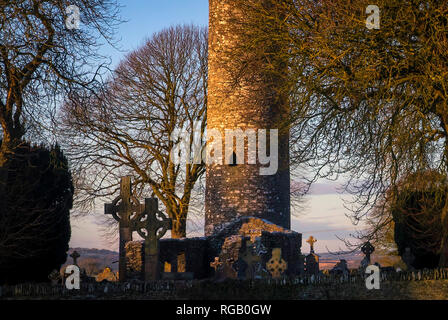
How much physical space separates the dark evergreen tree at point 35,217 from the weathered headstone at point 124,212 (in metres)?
1.72

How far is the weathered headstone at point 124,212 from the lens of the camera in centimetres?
1758

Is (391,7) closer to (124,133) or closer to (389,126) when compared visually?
(389,126)

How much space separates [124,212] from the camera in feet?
Result: 58.1

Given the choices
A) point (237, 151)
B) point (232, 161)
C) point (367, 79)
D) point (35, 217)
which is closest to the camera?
point (367, 79)


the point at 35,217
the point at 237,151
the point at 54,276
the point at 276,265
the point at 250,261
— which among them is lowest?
the point at 54,276

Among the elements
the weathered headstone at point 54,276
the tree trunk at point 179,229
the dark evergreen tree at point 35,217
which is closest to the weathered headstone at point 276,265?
the weathered headstone at point 54,276

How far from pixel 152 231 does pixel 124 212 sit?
1339 mm

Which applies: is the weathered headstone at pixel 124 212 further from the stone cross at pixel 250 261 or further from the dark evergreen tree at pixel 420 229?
the dark evergreen tree at pixel 420 229

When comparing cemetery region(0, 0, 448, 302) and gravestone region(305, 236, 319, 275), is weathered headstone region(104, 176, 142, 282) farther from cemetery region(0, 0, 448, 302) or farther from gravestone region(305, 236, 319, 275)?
gravestone region(305, 236, 319, 275)

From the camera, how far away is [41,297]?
13242 millimetres

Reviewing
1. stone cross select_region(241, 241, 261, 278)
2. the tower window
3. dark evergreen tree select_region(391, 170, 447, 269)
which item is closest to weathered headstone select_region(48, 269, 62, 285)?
stone cross select_region(241, 241, 261, 278)

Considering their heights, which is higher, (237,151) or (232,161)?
(237,151)

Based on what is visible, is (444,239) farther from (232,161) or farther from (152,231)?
→ (232,161)

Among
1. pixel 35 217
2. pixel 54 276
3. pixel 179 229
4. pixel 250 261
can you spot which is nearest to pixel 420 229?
pixel 250 261
